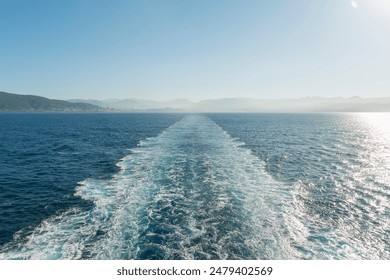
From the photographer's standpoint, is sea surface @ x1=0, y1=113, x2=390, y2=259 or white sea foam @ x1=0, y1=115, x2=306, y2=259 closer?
white sea foam @ x1=0, y1=115, x2=306, y2=259

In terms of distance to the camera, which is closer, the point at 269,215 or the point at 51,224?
the point at 51,224

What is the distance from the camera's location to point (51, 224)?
61.7ft

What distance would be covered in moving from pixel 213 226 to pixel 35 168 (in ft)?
101

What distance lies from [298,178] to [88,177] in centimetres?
2762

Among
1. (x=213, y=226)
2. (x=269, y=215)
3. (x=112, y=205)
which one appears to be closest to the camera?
(x=213, y=226)

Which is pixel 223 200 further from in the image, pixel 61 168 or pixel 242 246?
pixel 61 168

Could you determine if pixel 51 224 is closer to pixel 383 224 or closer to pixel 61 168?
pixel 61 168

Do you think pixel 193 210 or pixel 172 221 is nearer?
pixel 172 221

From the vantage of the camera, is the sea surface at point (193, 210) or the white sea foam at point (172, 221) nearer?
the white sea foam at point (172, 221)

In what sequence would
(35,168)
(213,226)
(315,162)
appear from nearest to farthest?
(213,226) → (35,168) → (315,162)
